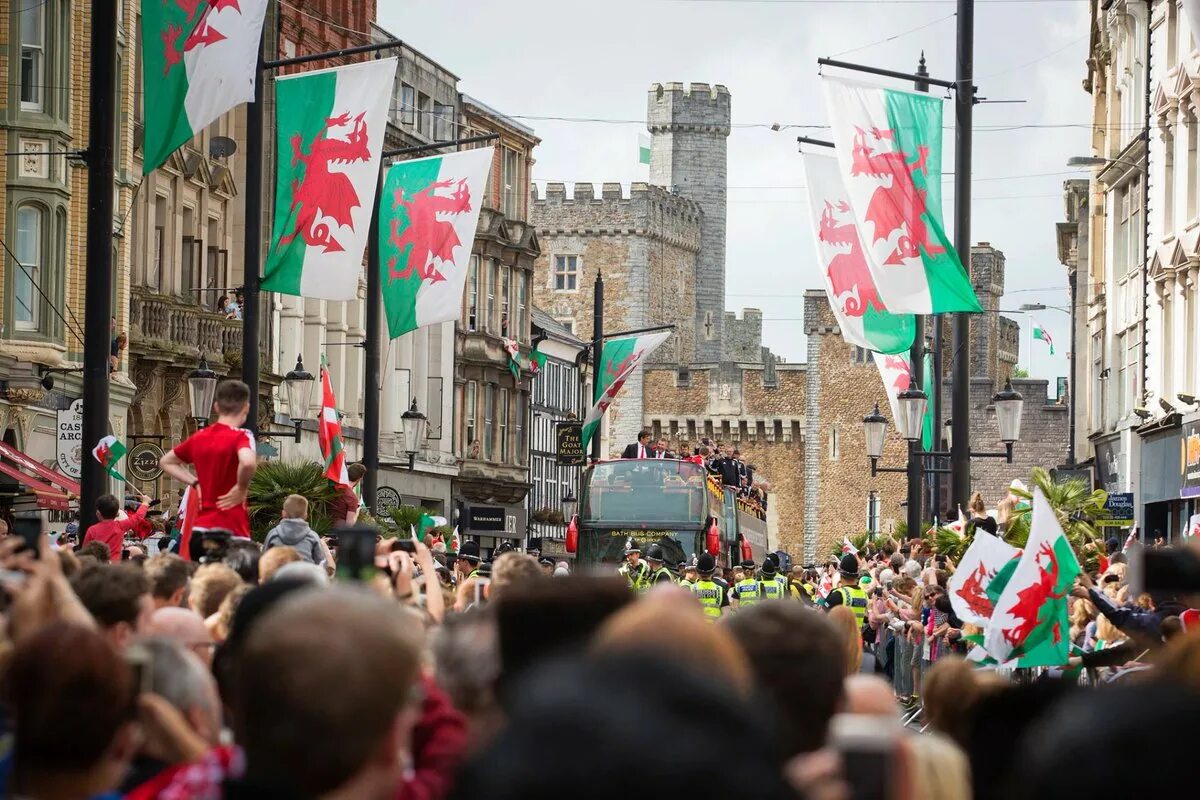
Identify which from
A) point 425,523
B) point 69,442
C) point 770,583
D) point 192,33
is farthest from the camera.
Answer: point 425,523

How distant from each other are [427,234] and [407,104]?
105 ft

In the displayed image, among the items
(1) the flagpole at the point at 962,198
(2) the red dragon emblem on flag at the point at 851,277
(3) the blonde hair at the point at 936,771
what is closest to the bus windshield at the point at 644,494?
(2) the red dragon emblem on flag at the point at 851,277

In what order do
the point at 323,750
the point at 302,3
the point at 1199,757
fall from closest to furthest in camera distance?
the point at 1199,757, the point at 323,750, the point at 302,3

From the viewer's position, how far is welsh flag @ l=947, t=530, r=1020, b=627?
12938 mm

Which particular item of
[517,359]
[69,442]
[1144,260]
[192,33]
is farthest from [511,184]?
[192,33]

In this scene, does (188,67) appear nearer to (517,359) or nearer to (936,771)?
(936,771)

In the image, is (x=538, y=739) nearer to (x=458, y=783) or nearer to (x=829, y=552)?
(x=458, y=783)

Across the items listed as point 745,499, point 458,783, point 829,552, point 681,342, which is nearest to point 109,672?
point 458,783

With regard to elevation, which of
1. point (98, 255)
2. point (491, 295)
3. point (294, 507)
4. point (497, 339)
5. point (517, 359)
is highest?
point (491, 295)

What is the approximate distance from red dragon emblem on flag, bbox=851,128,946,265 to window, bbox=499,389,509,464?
44059 mm

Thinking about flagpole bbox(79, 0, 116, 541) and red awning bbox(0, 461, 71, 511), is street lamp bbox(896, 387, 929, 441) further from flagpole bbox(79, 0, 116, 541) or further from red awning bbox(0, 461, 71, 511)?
flagpole bbox(79, 0, 116, 541)

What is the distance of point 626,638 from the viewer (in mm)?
3232

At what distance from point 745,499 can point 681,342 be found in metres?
61.3

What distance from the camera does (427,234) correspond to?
25.0m
